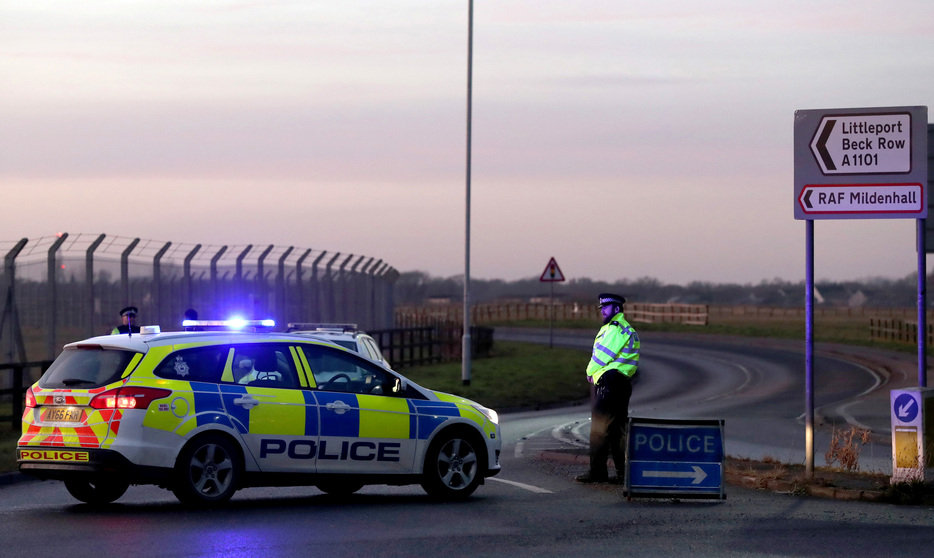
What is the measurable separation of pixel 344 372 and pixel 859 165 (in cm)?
563

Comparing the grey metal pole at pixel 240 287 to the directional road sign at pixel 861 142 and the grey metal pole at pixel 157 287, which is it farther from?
the directional road sign at pixel 861 142

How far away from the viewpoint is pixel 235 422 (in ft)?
33.2

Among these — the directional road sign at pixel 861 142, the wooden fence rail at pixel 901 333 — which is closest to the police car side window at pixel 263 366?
the directional road sign at pixel 861 142

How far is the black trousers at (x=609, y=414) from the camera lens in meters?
11.9

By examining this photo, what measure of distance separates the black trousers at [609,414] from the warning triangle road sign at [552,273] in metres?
23.7

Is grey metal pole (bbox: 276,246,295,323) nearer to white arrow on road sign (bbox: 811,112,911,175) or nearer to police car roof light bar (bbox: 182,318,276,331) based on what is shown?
police car roof light bar (bbox: 182,318,276,331)

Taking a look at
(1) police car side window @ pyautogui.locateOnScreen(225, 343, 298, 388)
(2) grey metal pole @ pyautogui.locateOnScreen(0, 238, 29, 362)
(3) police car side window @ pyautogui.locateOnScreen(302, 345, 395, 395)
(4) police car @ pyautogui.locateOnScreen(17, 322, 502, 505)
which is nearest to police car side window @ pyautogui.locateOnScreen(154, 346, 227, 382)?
(4) police car @ pyautogui.locateOnScreen(17, 322, 502, 505)

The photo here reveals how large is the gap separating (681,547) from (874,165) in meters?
5.55

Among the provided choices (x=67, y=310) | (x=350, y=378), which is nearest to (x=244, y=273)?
(x=67, y=310)

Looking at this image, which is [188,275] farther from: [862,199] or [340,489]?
[862,199]

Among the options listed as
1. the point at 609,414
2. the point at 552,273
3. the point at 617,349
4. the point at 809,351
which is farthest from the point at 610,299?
the point at 552,273

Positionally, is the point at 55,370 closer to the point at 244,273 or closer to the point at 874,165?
the point at 874,165

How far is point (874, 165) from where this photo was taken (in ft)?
40.6

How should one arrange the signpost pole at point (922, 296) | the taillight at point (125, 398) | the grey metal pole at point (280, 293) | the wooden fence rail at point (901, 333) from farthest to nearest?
1. the wooden fence rail at point (901, 333)
2. the grey metal pole at point (280, 293)
3. the signpost pole at point (922, 296)
4. the taillight at point (125, 398)
